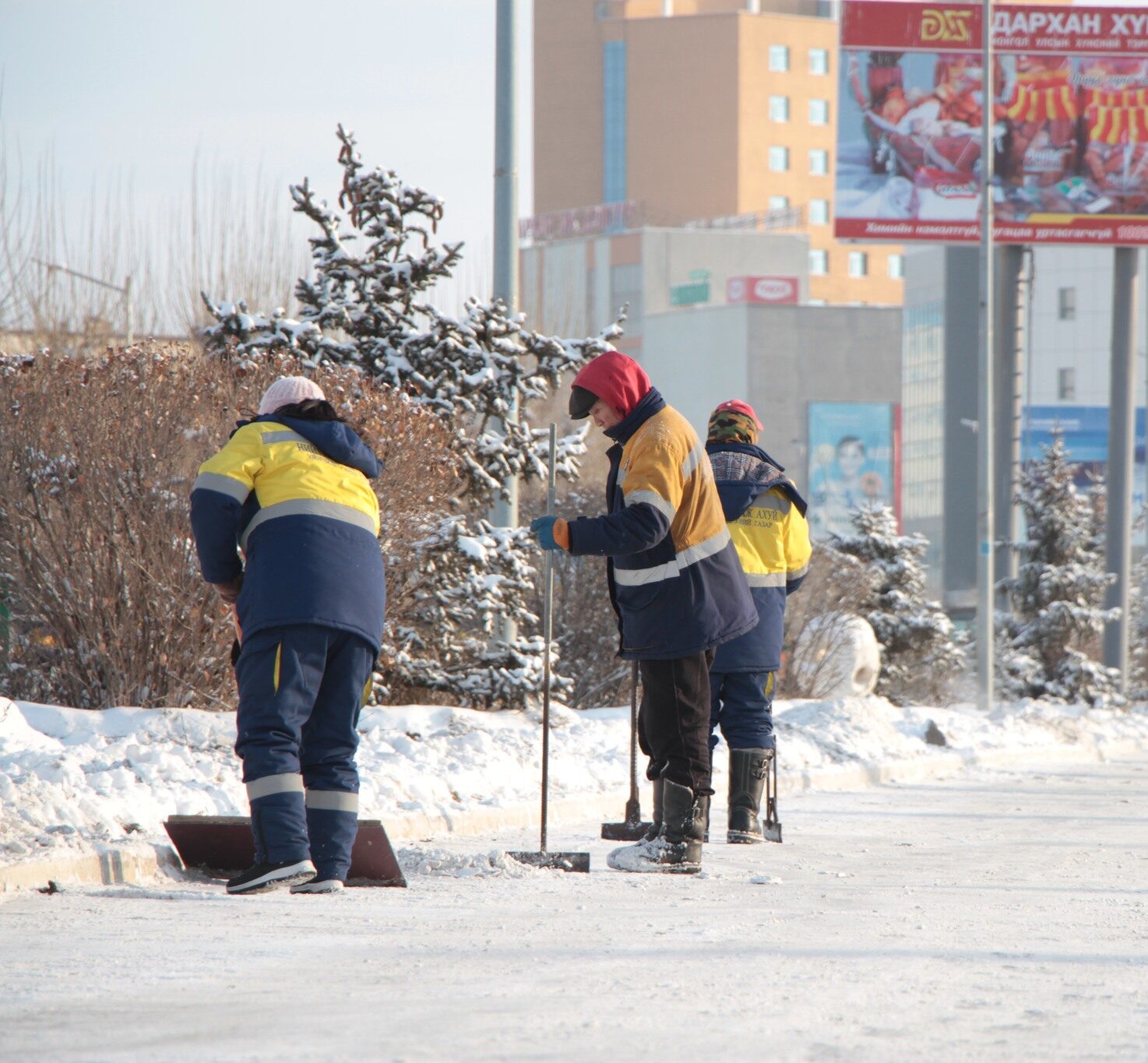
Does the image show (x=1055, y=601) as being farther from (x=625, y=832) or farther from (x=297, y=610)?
(x=297, y=610)

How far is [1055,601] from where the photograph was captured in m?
24.0

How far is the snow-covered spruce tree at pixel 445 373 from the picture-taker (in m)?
11.6

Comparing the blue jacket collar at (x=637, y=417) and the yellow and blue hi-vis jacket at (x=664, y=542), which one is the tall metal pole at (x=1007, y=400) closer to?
the yellow and blue hi-vis jacket at (x=664, y=542)

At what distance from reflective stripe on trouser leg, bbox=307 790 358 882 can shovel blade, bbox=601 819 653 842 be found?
67.0 inches

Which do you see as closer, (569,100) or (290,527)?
(290,527)

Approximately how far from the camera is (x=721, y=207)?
111 metres

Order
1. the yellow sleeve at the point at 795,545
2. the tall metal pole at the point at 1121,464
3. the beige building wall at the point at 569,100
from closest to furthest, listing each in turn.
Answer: the yellow sleeve at the point at 795,545 → the tall metal pole at the point at 1121,464 → the beige building wall at the point at 569,100

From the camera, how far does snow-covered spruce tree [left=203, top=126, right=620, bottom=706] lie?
1162 centimetres

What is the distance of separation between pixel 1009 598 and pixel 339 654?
1977 centimetres

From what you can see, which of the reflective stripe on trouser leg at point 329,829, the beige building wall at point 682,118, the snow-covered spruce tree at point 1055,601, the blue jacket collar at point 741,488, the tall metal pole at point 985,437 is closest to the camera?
the reflective stripe on trouser leg at point 329,829

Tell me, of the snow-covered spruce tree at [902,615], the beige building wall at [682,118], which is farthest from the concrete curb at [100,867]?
the beige building wall at [682,118]

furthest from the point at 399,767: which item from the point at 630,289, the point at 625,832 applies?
the point at 630,289

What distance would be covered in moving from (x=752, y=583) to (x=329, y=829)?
101 inches

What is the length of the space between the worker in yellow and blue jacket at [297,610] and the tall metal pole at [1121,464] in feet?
63.6
